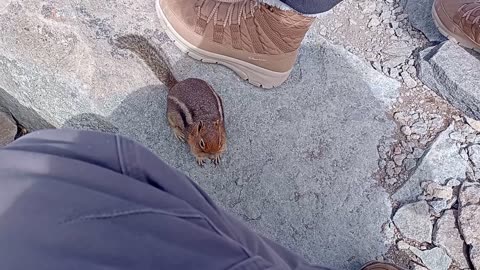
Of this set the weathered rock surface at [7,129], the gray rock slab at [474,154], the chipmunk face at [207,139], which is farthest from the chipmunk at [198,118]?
the gray rock slab at [474,154]

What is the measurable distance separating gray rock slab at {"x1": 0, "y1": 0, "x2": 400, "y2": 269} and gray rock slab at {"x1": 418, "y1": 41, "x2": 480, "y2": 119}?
0.19m

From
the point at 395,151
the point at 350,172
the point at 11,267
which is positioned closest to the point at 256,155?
the point at 350,172

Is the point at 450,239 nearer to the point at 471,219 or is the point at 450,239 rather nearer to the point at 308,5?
the point at 471,219

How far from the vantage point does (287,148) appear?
2436 millimetres

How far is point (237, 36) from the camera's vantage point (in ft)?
7.98

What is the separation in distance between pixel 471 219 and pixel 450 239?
109mm

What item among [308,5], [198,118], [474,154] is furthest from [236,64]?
[474,154]

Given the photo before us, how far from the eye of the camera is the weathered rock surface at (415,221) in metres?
2.26

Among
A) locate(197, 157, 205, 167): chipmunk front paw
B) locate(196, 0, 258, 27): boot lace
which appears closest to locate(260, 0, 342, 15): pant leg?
locate(196, 0, 258, 27): boot lace

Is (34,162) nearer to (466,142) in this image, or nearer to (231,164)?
(231,164)

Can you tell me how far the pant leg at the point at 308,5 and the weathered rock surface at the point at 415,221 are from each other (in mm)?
843

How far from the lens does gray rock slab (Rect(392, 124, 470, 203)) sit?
2359 millimetres

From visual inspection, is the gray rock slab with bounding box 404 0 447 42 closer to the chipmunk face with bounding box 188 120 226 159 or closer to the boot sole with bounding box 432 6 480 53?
the boot sole with bounding box 432 6 480 53

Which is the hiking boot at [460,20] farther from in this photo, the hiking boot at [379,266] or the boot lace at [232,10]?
the hiking boot at [379,266]
